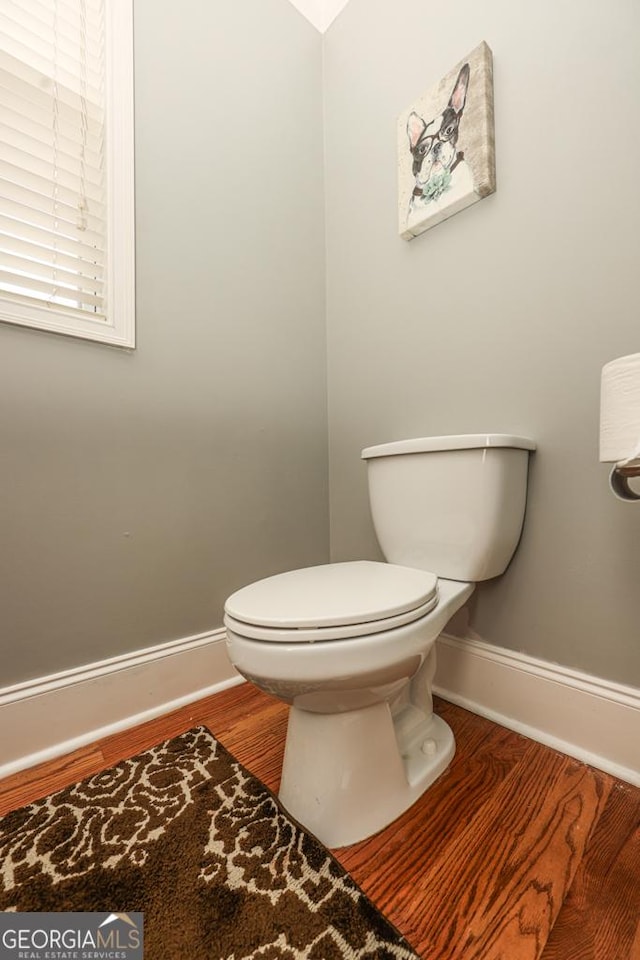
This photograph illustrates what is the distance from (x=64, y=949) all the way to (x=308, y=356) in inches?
55.3

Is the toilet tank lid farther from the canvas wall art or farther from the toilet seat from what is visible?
the canvas wall art

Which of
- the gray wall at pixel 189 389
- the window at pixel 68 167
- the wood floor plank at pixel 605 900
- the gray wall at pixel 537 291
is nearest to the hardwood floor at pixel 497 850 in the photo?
the wood floor plank at pixel 605 900

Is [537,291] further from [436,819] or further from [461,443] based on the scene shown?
[436,819]

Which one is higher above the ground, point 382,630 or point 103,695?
point 382,630

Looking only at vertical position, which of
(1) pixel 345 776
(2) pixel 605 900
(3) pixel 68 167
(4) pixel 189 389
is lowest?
(2) pixel 605 900

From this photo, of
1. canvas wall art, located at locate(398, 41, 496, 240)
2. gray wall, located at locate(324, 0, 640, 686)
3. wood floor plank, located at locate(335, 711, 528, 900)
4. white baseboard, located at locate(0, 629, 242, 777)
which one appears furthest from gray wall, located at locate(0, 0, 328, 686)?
wood floor plank, located at locate(335, 711, 528, 900)

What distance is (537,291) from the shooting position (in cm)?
95

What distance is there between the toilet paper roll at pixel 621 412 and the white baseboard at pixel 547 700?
1.75 ft

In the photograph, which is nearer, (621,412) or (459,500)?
(621,412)

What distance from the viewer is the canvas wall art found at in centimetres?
100

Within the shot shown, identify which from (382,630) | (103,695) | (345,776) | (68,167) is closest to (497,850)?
(345,776)

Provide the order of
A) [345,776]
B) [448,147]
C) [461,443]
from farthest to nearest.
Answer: [448,147] < [461,443] < [345,776]

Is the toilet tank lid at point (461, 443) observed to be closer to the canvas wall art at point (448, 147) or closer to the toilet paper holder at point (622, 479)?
the toilet paper holder at point (622, 479)

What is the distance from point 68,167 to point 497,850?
1614 millimetres
